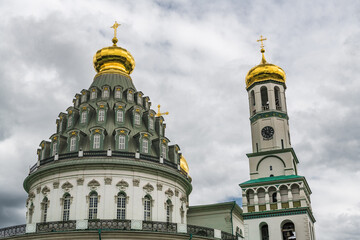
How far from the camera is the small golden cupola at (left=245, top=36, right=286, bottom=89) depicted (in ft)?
159

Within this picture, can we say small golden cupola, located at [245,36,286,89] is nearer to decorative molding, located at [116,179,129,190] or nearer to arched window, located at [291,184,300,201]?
arched window, located at [291,184,300,201]

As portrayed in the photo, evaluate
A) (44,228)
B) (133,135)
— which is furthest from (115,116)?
(44,228)

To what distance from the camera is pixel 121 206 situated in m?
36.5

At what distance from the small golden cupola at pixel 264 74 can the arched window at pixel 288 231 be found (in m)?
15.4

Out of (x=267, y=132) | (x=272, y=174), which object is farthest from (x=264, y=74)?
(x=272, y=174)

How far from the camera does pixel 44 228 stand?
34.0m

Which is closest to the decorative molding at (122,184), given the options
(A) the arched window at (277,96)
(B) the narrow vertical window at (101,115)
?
(B) the narrow vertical window at (101,115)

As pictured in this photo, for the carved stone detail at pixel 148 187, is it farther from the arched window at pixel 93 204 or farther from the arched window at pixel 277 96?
the arched window at pixel 277 96

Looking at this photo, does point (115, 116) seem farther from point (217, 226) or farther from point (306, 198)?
point (306, 198)

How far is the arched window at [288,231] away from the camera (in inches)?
1601

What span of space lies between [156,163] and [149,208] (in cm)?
380

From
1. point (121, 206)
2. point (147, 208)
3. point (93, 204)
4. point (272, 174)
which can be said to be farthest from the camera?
point (272, 174)

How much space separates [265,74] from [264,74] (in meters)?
0.10

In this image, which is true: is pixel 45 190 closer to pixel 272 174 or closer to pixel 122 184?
pixel 122 184
